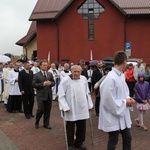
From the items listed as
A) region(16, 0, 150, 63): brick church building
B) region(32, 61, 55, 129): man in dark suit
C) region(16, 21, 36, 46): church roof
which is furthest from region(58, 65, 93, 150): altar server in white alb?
region(16, 21, 36, 46): church roof

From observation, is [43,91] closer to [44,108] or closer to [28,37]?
[44,108]

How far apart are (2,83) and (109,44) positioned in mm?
14989

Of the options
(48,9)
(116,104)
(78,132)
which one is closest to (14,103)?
(78,132)

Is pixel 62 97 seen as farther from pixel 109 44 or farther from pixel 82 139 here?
pixel 109 44

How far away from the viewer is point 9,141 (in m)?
6.81

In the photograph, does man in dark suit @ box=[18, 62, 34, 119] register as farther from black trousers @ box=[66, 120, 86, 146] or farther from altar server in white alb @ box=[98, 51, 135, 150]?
altar server in white alb @ box=[98, 51, 135, 150]

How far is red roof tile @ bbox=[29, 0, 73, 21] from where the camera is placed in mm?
27263

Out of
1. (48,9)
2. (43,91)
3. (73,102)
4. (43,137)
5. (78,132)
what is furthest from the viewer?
(48,9)

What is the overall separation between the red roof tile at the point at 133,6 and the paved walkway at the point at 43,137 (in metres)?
17.9

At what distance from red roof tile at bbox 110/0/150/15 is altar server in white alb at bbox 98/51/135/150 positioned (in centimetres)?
2184

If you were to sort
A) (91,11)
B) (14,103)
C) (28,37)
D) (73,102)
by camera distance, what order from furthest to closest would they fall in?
(28,37) < (91,11) < (14,103) < (73,102)

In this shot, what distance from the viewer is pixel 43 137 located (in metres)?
7.10

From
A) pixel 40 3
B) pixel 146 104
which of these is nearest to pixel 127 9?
pixel 40 3

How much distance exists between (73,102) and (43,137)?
1792mm
